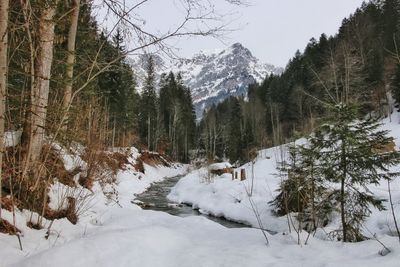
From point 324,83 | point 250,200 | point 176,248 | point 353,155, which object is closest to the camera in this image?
point 176,248

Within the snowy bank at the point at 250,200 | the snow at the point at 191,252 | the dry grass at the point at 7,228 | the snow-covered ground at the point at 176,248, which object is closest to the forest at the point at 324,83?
the snowy bank at the point at 250,200

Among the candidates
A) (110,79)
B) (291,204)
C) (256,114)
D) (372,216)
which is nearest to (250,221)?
(291,204)

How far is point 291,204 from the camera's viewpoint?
32.9 ft

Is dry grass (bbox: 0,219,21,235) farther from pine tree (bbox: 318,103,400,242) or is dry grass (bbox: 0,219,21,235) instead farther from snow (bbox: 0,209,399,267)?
pine tree (bbox: 318,103,400,242)

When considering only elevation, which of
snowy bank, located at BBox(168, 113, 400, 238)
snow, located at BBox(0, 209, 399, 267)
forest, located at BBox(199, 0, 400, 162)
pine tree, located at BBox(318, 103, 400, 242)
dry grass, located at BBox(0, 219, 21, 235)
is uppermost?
forest, located at BBox(199, 0, 400, 162)

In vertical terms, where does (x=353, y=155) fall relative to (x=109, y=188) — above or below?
above

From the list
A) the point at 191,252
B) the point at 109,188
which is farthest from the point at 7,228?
the point at 109,188

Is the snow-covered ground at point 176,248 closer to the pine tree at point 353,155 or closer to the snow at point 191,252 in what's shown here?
the snow at point 191,252

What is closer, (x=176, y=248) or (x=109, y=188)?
(x=176, y=248)

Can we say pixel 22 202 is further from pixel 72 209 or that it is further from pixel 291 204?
pixel 291 204

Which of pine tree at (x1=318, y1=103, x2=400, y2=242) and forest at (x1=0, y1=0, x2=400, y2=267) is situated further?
pine tree at (x1=318, y1=103, x2=400, y2=242)

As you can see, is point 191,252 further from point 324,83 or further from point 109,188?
point 324,83

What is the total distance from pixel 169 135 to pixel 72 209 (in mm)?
45000

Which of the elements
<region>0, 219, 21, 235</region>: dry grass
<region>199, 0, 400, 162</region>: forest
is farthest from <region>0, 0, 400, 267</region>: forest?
<region>199, 0, 400, 162</region>: forest
